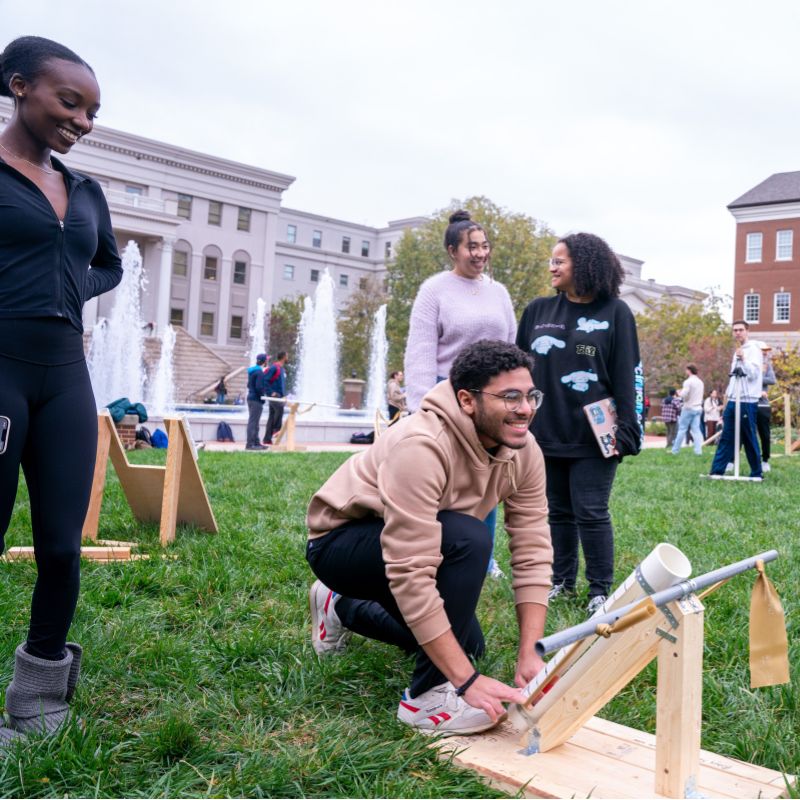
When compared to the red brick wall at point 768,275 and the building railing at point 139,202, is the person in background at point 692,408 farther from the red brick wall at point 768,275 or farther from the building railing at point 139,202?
the building railing at point 139,202

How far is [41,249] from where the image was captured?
245 centimetres

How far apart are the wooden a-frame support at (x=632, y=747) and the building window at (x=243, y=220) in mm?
56087

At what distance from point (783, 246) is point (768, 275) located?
6.03ft

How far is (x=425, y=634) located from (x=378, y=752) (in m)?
0.36

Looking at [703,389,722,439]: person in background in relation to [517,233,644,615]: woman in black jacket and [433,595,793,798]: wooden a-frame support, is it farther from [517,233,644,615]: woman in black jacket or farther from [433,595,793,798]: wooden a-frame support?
[433,595,793,798]: wooden a-frame support

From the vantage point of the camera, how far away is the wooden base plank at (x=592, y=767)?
226 centimetres

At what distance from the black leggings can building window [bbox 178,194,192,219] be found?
53830 mm

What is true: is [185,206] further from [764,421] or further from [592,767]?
[592,767]

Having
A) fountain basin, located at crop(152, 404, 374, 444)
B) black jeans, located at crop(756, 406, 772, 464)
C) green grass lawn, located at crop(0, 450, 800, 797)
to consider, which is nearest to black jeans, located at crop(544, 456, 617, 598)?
green grass lawn, located at crop(0, 450, 800, 797)

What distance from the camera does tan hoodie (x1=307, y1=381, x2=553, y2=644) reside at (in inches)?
99.1

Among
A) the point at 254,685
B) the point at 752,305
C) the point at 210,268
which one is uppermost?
the point at 210,268

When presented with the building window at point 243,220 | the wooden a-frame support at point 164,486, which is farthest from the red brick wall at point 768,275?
the wooden a-frame support at point 164,486

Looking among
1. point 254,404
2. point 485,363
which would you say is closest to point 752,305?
point 254,404

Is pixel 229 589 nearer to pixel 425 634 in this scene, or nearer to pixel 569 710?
pixel 425 634
